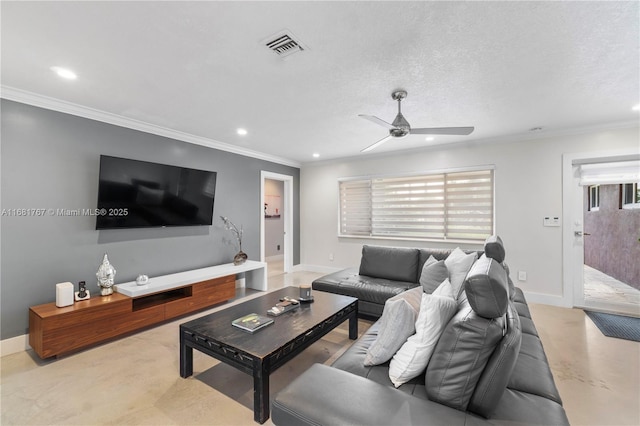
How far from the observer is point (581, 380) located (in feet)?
6.98

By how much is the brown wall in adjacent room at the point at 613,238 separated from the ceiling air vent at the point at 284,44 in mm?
4752

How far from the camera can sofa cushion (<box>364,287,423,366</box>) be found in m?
1.44

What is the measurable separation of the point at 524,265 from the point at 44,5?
5.54m

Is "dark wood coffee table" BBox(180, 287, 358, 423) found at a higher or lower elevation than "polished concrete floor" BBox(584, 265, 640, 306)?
higher

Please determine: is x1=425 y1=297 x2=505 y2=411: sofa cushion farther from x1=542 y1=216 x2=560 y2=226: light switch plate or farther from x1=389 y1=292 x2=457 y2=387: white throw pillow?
x1=542 y1=216 x2=560 y2=226: light switch plate

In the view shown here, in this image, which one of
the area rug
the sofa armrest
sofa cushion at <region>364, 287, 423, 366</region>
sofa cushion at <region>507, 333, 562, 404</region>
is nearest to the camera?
the sofa armrest

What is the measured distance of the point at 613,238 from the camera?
14.3 ft

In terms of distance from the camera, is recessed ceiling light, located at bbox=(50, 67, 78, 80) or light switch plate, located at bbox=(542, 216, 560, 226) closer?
recessed ceiling light, located at bbox=(50, 67, 78, 80)

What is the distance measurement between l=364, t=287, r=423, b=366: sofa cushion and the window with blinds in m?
3.55

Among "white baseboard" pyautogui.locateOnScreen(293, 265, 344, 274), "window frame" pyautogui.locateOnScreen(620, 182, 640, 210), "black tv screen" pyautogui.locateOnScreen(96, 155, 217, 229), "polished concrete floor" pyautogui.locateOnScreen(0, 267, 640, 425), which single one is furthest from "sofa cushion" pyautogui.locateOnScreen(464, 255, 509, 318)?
"white baseboard" pyautogui.locateOnScreen(293, 265, 344, 274)

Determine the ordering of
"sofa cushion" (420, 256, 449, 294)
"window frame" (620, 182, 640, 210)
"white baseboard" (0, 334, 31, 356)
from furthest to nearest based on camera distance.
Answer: "window frame" (620, 182, 640, 210), "sofa cushion" (420, 256, 449, 294), "white baseboard" (0, 334, 31, 356)

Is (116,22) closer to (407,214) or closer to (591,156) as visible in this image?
(407,214)

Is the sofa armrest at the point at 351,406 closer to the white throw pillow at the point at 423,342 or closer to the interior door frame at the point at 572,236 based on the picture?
the white throw pillow at the point at 423,342

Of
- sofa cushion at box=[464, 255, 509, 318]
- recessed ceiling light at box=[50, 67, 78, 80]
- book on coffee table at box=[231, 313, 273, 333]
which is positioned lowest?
book on coffee table at box=[231, 313, 273, 333]
